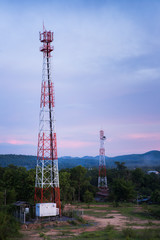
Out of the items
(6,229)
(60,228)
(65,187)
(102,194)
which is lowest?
(102,194)

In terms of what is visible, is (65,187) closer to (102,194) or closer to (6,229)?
(102,194)

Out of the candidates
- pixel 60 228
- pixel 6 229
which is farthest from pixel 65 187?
pixel 6 229

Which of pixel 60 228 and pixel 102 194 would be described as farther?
pixel 102 194

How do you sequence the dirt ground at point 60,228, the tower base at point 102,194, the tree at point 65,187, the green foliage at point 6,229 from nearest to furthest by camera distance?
the green foliage at point 6,229
the dirt ground at point 60,228
the tree at point 65,187
the tower base at point 102,194

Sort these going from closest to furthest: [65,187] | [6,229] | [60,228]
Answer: [6,229] → [60,228] → [65,187]

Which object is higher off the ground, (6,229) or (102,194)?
(6,229)

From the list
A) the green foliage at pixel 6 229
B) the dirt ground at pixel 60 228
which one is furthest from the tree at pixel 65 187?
the green foliage at pixel 6 229

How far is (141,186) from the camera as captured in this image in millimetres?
59031

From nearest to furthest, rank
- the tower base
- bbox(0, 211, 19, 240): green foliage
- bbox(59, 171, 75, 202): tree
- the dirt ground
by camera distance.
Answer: bbox(0, 211, 19, 240): green foliage → the dirt ground → bbox(59, 171, 75, 202): tree → the tower base

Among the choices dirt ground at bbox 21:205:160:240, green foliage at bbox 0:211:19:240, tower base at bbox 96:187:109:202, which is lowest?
tower base at bbox 96:187:109:202

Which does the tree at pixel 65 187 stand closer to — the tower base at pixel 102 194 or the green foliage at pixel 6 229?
the tower base at pixel 102 194

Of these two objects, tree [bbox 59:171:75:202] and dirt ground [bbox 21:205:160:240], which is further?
tree [bbox 59:171:75:202]

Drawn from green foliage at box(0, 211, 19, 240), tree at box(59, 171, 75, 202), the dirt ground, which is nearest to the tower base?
tree at box(59, 171, 75, 202)

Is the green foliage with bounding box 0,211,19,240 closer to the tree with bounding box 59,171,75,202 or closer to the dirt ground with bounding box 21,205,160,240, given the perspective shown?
the dirt ground with bounding box 21,205,160,240
